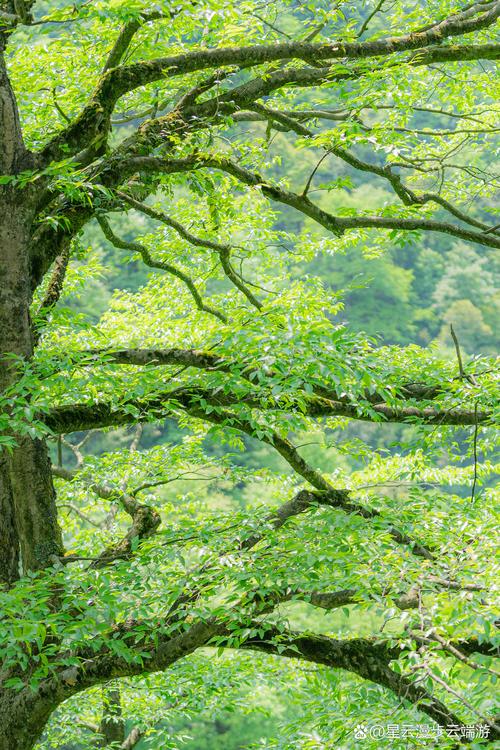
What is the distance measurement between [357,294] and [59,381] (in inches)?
1449

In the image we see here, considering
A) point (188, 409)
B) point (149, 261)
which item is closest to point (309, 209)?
point (149, 261)

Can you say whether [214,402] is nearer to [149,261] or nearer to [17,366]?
[17,366]

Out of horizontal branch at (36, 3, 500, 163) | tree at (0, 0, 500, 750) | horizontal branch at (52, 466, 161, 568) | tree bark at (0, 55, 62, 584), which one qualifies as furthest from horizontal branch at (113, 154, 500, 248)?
horizontal branch at (52, 466, 161, 568)

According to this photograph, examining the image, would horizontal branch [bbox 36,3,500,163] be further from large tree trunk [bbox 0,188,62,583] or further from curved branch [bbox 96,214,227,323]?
curved branch [bbox 96,214,227,323]

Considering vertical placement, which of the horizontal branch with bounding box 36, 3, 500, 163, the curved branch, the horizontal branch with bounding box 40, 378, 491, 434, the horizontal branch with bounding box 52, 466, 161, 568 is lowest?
the horizontal branch with bounding box 52, 466, 161, 568

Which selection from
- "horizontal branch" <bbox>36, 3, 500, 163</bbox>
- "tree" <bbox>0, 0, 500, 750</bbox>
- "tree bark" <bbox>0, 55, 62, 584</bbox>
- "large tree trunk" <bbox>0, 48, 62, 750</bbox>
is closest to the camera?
"tree" <bbox>0, 0, 500, 750</bbox>

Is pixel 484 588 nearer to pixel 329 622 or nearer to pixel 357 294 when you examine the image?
pixel 329 622

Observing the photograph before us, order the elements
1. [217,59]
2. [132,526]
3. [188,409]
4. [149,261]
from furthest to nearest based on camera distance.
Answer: [149,261] < [132,526] < [188,409] < [217,59]

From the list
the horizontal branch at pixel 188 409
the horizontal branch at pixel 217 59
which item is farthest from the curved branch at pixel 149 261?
the horizontal branch at pixel 188 409

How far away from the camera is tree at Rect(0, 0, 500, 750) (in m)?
4.15

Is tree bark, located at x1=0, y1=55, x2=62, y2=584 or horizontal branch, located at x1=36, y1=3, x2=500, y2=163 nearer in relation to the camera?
tree bark, located at x1=0, y1=55, x2=62, y2=584

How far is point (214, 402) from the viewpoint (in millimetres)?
5379

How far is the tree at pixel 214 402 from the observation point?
415 centimetres

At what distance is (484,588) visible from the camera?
11.7 feet
